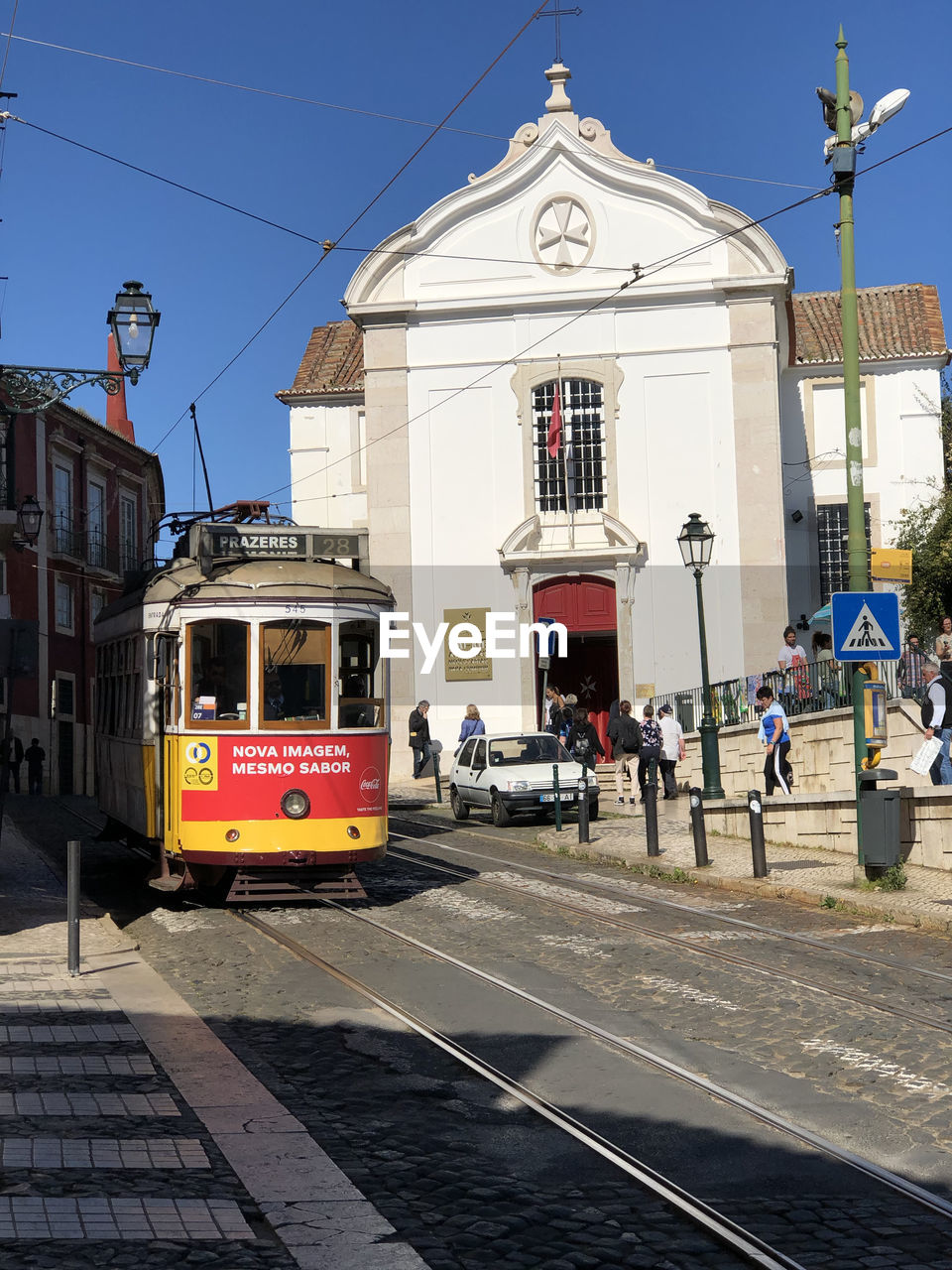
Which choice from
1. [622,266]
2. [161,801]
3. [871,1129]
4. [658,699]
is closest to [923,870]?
[161,801]

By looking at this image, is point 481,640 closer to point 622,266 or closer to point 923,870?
point 622,266

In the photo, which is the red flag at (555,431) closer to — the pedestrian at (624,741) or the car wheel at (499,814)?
the pedestrian at (624,741)

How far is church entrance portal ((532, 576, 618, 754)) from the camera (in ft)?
112

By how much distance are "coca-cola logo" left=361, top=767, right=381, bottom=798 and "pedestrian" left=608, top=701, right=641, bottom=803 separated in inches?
401

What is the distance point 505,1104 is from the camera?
7566mm

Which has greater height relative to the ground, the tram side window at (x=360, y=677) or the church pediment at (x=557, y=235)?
the church pediment at (x=557, y=235)

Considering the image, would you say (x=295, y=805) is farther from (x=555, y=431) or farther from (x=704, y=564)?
(x=555, y=431)

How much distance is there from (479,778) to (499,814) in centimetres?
99

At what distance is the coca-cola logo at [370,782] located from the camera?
14.4m

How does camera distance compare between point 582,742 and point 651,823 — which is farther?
point 582,742

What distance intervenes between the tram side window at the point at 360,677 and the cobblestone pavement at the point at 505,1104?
1820 millimetres

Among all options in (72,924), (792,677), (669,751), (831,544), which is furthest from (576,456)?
(72,924)

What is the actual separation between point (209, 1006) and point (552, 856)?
10.2m

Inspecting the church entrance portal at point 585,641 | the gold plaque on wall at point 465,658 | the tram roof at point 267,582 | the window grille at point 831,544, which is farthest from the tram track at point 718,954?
the window grille at point 831,544
